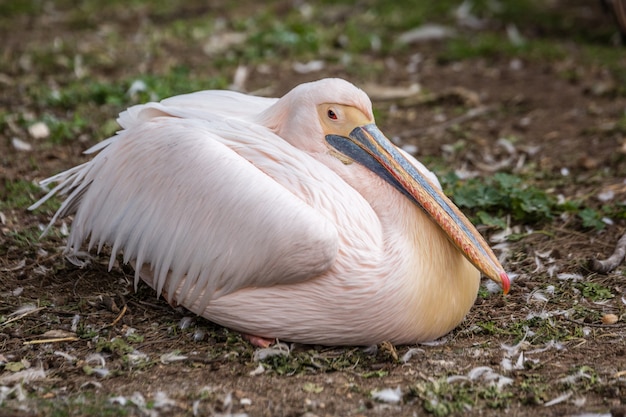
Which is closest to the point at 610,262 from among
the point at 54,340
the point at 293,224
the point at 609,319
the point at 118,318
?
the point at 609,319

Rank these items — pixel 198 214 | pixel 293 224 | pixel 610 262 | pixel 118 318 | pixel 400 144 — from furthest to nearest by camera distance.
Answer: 1. pixel 400 144
2. pixel 610 262
3. pixel 118 318
4. pixel 198 214
5. pixel 293 224

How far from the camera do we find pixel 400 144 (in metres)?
5.99

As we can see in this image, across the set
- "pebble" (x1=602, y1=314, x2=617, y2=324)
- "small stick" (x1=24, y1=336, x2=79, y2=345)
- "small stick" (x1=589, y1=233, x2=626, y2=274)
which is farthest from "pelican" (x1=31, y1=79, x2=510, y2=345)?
"small stick" (x1=589, y1=233, x2=626, y2=274)

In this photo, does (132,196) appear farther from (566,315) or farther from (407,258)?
(566,315)

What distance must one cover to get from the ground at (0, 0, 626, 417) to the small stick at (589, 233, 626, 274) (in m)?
0.04

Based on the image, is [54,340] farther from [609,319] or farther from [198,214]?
[609,319]

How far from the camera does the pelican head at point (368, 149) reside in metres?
3.53

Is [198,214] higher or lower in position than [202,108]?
lower

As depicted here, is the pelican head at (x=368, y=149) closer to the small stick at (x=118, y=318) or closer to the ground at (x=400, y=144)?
the ground at (x=400, y=144)

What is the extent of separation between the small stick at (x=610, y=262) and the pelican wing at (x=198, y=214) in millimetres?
1520

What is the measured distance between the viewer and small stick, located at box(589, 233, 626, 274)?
4.13 m

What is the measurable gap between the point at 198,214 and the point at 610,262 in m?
1.99

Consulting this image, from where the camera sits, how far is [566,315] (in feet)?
12.3

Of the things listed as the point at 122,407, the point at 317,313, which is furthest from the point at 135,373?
the point at 317,313
